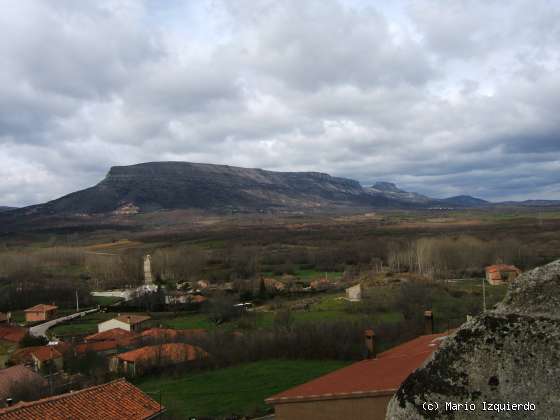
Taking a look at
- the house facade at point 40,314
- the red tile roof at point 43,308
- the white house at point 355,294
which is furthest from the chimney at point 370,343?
the red tile roof at point 43,308

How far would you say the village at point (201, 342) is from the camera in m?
14.7

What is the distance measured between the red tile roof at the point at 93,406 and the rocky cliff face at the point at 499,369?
14.9m

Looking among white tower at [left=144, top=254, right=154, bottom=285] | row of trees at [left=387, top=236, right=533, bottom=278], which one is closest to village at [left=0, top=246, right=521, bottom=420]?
white tower at [left=144, top=254, right=154, bottom=285]

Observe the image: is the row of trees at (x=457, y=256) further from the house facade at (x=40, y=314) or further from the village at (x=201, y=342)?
the house facade at (x=40, y=314)

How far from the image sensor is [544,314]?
340 cm

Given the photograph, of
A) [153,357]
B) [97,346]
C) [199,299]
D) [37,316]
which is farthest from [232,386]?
[37,316]

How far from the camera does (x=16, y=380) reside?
2945cm

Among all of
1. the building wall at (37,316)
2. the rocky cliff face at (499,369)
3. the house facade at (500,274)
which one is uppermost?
the rocky cliff face at (499,369)

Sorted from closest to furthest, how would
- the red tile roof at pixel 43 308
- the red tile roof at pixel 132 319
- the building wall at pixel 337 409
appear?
the building wall at pixel 337 409 < the red tile roof at pixel 132 319 < the red tile roof at pixel 43 308

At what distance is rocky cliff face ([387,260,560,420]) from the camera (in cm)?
319

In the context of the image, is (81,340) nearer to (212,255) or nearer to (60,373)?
(60,373)

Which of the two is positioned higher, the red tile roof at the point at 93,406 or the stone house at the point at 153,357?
the red tile roof at the point at 93,406

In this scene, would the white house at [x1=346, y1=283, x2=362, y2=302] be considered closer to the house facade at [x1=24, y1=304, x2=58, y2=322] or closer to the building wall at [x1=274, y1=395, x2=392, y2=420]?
the house facade at [x1=24, y1=304, x2=58, y2=322]

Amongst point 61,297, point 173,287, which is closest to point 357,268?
point 173,287
